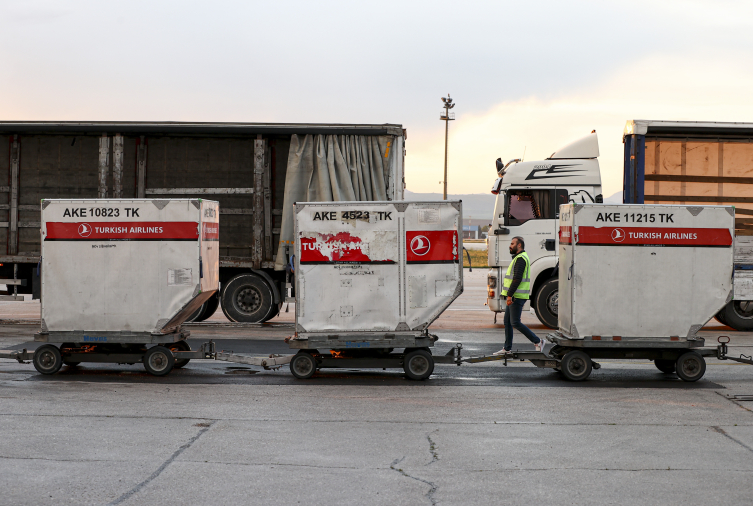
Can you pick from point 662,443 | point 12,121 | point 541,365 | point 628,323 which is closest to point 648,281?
point 628,323

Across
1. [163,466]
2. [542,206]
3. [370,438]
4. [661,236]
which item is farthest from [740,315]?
[163,466]

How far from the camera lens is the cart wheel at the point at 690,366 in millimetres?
10391

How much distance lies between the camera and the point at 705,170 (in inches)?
620

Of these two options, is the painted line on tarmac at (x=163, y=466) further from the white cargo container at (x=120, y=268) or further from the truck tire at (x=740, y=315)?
the truck tire at (x=740, y=315)

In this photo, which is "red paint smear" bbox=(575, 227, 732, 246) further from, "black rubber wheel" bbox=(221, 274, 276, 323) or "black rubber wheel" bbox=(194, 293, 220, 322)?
"black rubber wheel" bbox=(194, 293, 220, 322)

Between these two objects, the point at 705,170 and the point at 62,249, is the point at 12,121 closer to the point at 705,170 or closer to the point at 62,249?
the point at 62,249

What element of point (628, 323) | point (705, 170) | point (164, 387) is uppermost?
point (705, 170)

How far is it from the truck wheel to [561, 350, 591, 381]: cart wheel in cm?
526

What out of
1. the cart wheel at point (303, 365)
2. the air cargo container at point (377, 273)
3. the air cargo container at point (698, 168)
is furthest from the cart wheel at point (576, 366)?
the air cargo container at point (698, 168)

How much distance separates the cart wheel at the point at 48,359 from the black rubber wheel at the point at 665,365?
27.0ft

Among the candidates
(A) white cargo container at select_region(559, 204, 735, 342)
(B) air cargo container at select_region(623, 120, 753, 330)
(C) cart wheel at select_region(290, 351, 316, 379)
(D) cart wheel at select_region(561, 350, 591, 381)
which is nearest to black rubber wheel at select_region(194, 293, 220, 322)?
(C) cart wheel at select_region(290, 351, 316, 379)

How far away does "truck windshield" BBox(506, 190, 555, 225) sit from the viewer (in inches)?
615

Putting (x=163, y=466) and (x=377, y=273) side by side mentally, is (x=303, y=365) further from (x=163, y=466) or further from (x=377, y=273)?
(x=163, y=466)

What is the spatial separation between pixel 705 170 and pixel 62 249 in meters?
12.1
